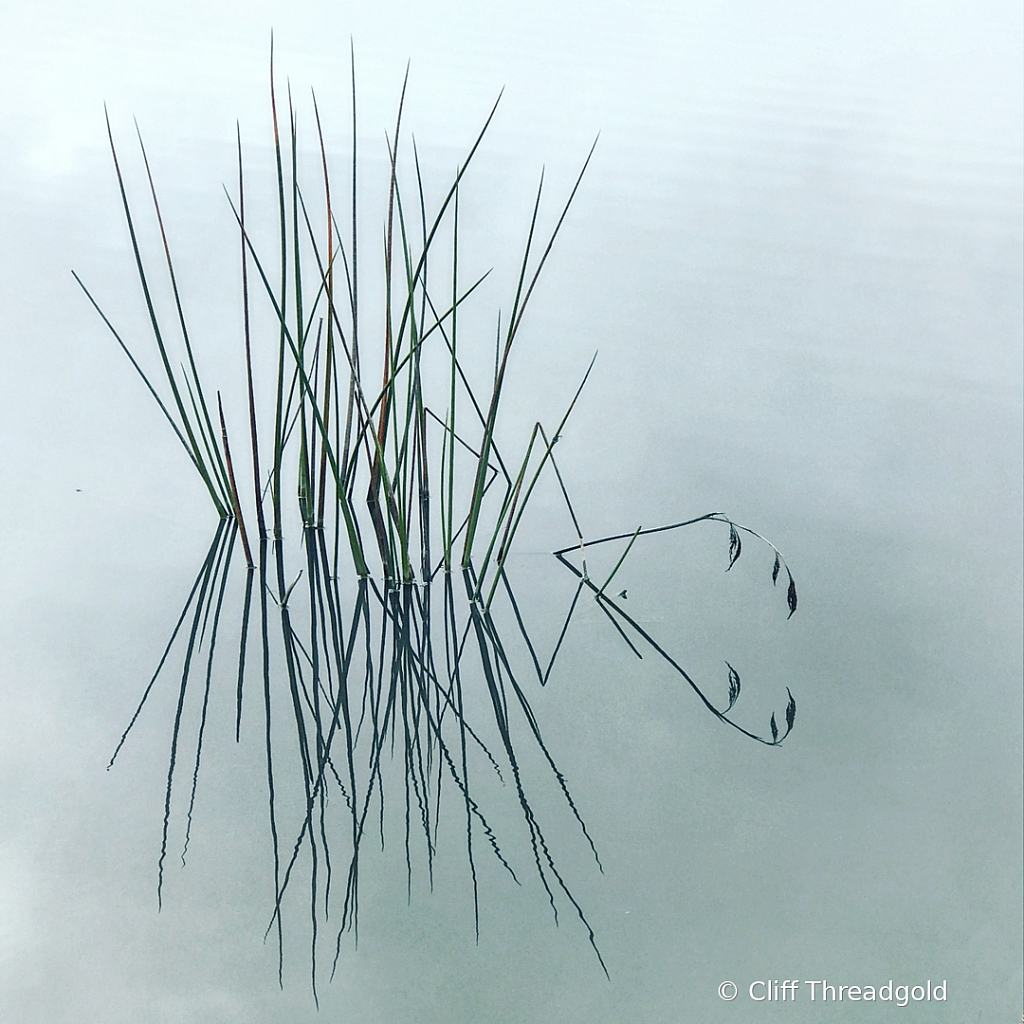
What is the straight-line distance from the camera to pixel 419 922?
1131 mm

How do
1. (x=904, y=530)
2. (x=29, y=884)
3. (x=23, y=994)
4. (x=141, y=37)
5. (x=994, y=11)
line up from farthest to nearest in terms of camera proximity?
1. (x=994, y=11)
2. (x=141, y=37)
3. (x=904, y=530)
4. (x=29, y=884)
5. (x=23, y=994)

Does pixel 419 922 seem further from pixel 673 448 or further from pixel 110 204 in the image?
pixel 110 204

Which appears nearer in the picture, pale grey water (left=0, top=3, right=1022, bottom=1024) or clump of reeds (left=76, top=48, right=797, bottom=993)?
pale grey water (left=0, top=3, right=1022, bottom=1024)

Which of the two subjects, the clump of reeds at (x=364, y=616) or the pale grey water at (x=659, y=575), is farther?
the clump of reeds at (x=364, y=616)

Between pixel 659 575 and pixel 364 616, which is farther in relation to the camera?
pixel 659 575

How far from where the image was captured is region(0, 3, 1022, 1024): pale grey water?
3.65 ft

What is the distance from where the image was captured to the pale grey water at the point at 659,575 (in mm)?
1113

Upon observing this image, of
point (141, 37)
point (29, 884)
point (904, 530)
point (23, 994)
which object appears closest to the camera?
point (23, 994)

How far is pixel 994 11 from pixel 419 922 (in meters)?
5.73

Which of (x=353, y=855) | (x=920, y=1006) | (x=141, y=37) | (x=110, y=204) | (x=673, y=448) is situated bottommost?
(x=920, y=1006)

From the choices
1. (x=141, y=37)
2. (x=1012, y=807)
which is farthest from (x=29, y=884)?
(x=141, y=37)

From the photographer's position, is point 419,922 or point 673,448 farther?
point 673,448

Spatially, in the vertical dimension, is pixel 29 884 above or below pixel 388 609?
below

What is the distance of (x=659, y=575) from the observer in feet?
5.39
